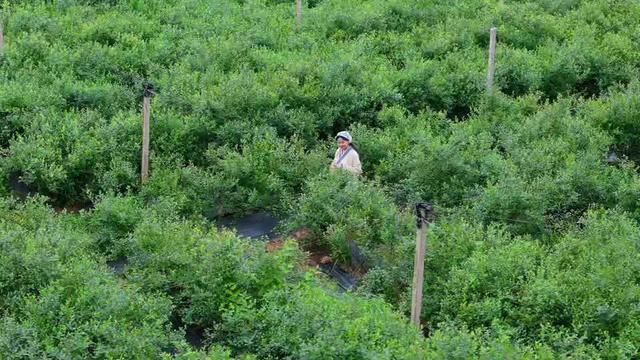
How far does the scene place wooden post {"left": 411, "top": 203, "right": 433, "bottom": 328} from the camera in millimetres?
8805

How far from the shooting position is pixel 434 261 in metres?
9.95

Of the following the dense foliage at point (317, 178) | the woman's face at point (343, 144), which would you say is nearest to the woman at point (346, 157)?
the woman's face at point (343, 144)

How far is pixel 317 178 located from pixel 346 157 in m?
0.74

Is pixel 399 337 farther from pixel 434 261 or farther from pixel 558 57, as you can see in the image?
pixel 558 57

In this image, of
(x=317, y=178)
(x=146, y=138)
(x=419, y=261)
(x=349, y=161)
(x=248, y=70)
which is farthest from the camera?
(x=248, y=70)

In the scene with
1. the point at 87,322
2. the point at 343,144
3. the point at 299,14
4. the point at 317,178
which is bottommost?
the point at 87,322

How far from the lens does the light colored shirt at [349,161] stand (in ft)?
39.9

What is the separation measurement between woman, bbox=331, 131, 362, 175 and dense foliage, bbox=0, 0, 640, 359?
0.96ft

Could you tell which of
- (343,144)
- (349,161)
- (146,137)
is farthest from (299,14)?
(146,137)

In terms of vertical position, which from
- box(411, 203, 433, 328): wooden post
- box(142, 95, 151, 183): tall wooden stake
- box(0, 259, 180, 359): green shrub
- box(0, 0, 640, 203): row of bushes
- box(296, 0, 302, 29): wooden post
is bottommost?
box(0, 259, 180, 359): green shrub

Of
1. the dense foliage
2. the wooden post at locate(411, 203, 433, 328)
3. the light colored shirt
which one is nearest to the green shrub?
the dense foliage

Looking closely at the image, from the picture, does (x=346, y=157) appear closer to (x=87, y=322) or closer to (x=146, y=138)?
(x=146, y=138)

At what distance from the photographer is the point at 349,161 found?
12203 millimetres

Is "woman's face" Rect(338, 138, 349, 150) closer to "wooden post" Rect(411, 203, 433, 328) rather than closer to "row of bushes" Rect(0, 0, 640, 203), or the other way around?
"row of bushes" Rect(0, 0, 640, 203)
